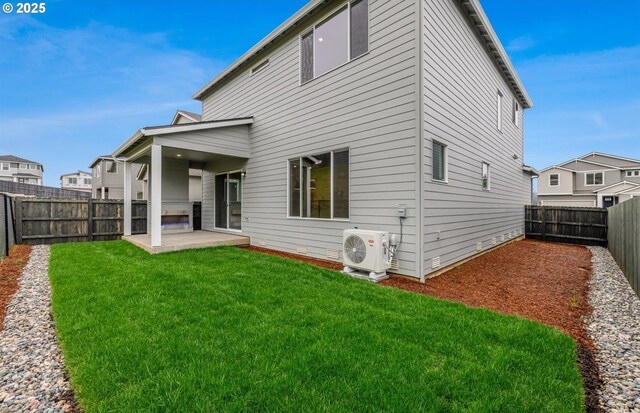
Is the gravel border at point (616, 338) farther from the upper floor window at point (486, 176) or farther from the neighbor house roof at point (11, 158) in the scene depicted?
the neighbor house roof at point (11, 158)

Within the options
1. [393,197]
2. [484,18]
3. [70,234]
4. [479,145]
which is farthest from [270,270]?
[70,234]

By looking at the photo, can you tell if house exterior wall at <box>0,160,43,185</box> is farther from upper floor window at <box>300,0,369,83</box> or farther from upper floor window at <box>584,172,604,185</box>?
upper floor window at <box>584,172,604,185</box>

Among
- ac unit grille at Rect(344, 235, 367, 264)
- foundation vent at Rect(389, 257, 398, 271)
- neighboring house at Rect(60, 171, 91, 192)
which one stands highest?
neighboring house at Rect(60, 171, 91, 192)

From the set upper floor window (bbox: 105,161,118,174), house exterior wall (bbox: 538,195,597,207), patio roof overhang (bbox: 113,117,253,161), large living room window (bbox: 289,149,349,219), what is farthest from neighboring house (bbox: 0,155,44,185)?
house exterior wall (bbox: 538,195,597,207)

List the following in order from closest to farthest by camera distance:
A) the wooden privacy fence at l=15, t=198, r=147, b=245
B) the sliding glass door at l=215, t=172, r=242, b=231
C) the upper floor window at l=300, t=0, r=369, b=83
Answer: the upper floor window at l=300, t=0, r=369, b=83 < the wooden privacy fence at l=15, t=198, r=147, b=245 < the sliding glass door at l=215, t=172, r=242, b=231

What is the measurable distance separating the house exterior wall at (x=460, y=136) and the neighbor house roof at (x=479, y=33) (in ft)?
0.67

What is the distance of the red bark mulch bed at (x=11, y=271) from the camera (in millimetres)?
3931

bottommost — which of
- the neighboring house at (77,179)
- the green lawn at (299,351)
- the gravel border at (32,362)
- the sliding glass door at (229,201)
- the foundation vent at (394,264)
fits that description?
the gravel border at (32,362)

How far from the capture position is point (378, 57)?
5.44 metres

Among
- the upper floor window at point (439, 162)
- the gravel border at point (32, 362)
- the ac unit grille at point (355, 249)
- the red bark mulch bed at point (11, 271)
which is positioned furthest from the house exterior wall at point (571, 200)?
the red bark mulch bed at point (11, 271)

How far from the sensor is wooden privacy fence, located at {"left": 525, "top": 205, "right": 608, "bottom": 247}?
1012 centimetres

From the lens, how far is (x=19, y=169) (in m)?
42.3

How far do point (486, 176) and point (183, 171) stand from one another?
9.82 metres

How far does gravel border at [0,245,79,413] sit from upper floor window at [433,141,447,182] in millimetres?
5643
